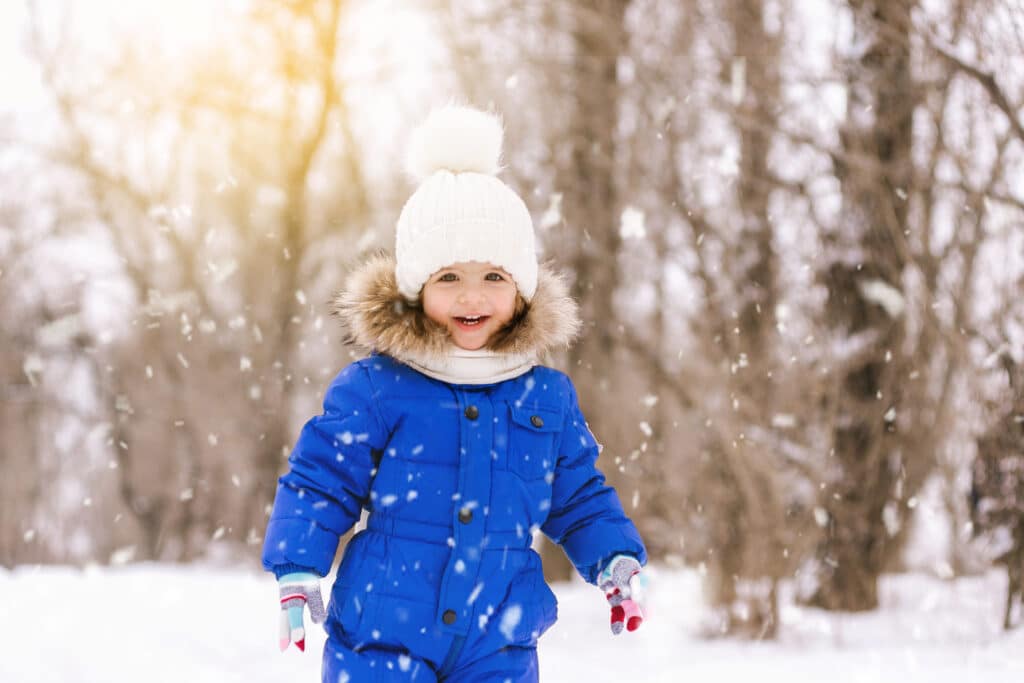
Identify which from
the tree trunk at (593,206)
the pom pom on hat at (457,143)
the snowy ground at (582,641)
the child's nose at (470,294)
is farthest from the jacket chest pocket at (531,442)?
the tree trunk at (593,206)

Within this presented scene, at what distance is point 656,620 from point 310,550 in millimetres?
3982

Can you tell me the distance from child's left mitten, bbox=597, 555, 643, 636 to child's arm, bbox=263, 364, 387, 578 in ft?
2.02

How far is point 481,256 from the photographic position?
2.46 m

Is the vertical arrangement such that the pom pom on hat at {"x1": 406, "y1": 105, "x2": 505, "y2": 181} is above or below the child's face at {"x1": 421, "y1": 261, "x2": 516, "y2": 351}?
above

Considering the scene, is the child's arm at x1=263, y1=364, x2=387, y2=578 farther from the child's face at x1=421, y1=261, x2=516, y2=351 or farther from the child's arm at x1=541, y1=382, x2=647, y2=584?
the child's arm at x1=541, y1=382, x2=647, y2=584

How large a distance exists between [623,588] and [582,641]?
3.36 m

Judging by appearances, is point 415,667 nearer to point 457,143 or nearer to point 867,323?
point 457,143

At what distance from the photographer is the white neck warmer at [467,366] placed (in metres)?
2.39

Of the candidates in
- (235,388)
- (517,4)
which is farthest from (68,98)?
(517,4)

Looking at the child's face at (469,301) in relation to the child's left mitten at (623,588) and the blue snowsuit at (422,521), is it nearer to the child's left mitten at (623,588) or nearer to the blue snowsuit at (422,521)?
the blue snowsuit at (422,521)

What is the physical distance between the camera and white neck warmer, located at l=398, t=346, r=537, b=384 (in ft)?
7.84

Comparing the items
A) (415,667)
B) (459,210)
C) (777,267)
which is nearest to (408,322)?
(459,210)

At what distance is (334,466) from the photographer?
2346 mm

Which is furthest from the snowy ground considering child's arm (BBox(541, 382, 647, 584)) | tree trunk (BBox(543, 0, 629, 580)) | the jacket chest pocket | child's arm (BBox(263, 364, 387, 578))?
the jacket chest pocket
